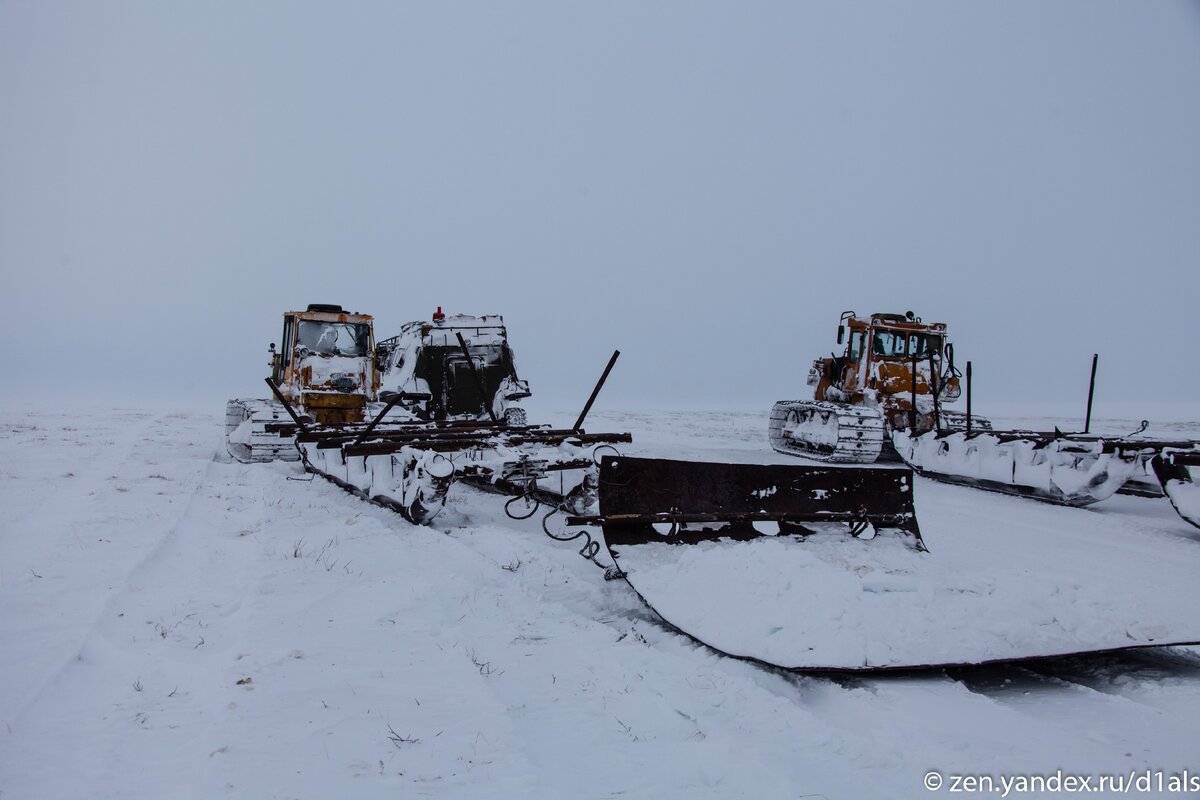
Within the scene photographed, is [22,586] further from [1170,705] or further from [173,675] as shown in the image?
[1170,705]

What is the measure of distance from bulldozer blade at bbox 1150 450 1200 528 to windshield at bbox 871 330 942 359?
22.9ft

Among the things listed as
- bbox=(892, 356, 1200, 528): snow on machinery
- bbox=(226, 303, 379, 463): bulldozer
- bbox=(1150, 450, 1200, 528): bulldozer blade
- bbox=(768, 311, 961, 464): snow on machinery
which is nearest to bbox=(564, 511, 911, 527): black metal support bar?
bbox=(1150, 450, 1200, 528): bulldozer blade

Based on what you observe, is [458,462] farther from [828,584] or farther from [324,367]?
[324,367]

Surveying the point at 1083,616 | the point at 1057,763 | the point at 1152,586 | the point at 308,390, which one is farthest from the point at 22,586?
the point at 308,390

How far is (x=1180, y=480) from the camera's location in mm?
7414

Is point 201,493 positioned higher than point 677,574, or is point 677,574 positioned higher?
point 677,574

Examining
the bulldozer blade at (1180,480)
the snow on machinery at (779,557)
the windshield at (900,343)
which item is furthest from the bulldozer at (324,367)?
the bulldozer blade at (1180,480)

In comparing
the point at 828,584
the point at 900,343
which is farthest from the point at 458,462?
the point at 900,343

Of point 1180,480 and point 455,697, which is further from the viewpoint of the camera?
point 1180,480

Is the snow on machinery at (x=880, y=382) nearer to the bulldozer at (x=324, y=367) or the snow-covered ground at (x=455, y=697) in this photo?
the bulldozer at (x=324, y=367)

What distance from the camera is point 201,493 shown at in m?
8.20

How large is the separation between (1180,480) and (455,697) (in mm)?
8282

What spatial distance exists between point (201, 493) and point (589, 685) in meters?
6.96

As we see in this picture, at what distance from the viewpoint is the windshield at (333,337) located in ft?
44.0
